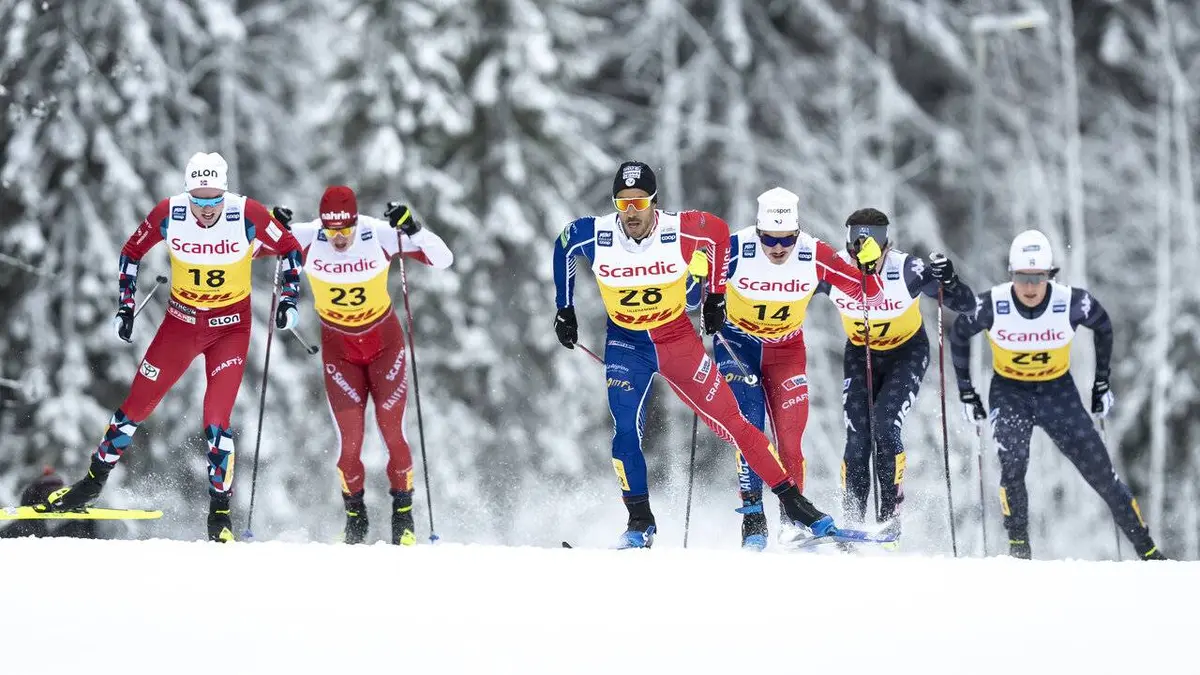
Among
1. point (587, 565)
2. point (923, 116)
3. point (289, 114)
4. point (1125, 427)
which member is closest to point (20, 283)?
point (289, 114)

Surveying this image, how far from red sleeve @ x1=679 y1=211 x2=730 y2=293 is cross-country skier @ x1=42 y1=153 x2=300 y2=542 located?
2.25m

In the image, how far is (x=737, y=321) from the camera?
9.64 metres

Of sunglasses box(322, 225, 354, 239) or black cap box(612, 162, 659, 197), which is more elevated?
black cap box(612, 162, 659, 197)

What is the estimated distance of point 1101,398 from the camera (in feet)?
33.5

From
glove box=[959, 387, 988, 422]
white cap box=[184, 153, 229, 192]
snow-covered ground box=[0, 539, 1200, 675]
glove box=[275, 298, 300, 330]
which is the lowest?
snow-covered ground box=[0, 539, 1200, 675]

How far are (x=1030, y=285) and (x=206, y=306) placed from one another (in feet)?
15.9

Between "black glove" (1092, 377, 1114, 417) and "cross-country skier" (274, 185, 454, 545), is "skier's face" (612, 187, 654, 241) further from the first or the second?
"black glove" (1092, 377, 1114, 417)

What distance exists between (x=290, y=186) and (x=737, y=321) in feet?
44.7

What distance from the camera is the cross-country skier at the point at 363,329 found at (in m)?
9.52

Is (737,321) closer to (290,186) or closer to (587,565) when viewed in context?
(587,565)

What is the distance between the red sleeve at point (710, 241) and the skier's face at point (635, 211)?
8.3 inches

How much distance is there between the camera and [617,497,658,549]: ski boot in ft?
28.6

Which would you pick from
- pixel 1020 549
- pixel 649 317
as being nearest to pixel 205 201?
pixel 649 317

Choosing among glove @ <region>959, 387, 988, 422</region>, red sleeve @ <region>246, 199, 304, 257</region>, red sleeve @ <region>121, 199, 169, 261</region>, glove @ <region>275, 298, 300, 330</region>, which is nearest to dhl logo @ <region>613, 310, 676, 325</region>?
glove @ <region>275, 298, 300, 330</region>
